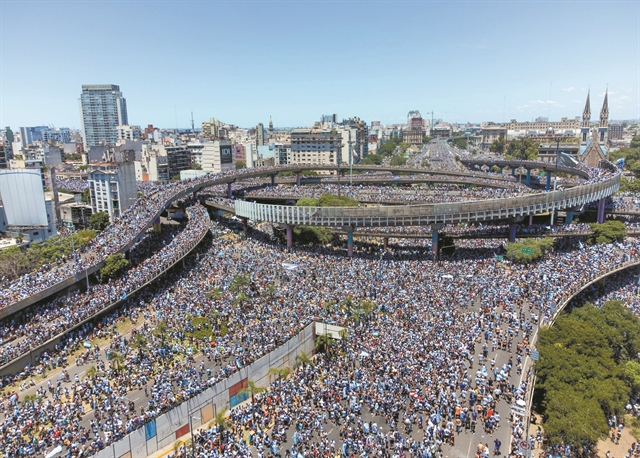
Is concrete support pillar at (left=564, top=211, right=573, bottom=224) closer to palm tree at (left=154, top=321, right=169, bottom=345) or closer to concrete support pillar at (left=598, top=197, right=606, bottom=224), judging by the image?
concrete support pillar at (left=598, top=197, right=606, bottom=224)

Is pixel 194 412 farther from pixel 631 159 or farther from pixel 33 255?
pixel 631 159

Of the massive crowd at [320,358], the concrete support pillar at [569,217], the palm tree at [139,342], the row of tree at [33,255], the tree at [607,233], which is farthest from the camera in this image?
the concrete support pillar at [569,217]

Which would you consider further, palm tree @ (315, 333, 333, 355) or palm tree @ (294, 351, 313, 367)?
palm tree @ (315, 333, 333, 355)

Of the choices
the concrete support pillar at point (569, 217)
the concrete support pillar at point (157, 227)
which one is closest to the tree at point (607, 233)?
the concrete support pillar at point (569, 217)

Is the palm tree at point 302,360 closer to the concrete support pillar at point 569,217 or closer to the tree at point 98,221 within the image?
the concrete support pillar at point 569,217

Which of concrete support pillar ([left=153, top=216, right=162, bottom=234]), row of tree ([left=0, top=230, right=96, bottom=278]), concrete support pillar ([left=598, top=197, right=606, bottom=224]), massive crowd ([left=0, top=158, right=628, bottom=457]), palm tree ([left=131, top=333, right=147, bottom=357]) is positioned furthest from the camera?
concrete support pillar ([left=153, top=216, right=162, bottom=234])

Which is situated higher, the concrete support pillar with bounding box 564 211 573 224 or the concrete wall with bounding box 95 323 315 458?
the concrete support pillar with bounding box 564 211 573 224

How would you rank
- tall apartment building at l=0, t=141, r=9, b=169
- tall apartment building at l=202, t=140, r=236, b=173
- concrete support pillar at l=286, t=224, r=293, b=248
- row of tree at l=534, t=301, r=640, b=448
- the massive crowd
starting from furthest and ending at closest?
tall apartment building at l=202, t=140, r=236, b=173
tall apartment building at l=0, t=141, r=9, b=169
concrete support pillar at l=286, t=224, r=293, b=248
row of tree at l=534, t=301, r=640, b=448
the massive crowd

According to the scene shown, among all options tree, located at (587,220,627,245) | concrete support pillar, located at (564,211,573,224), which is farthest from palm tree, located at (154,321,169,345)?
concrete support pillar, located at (564,211,573,224)
